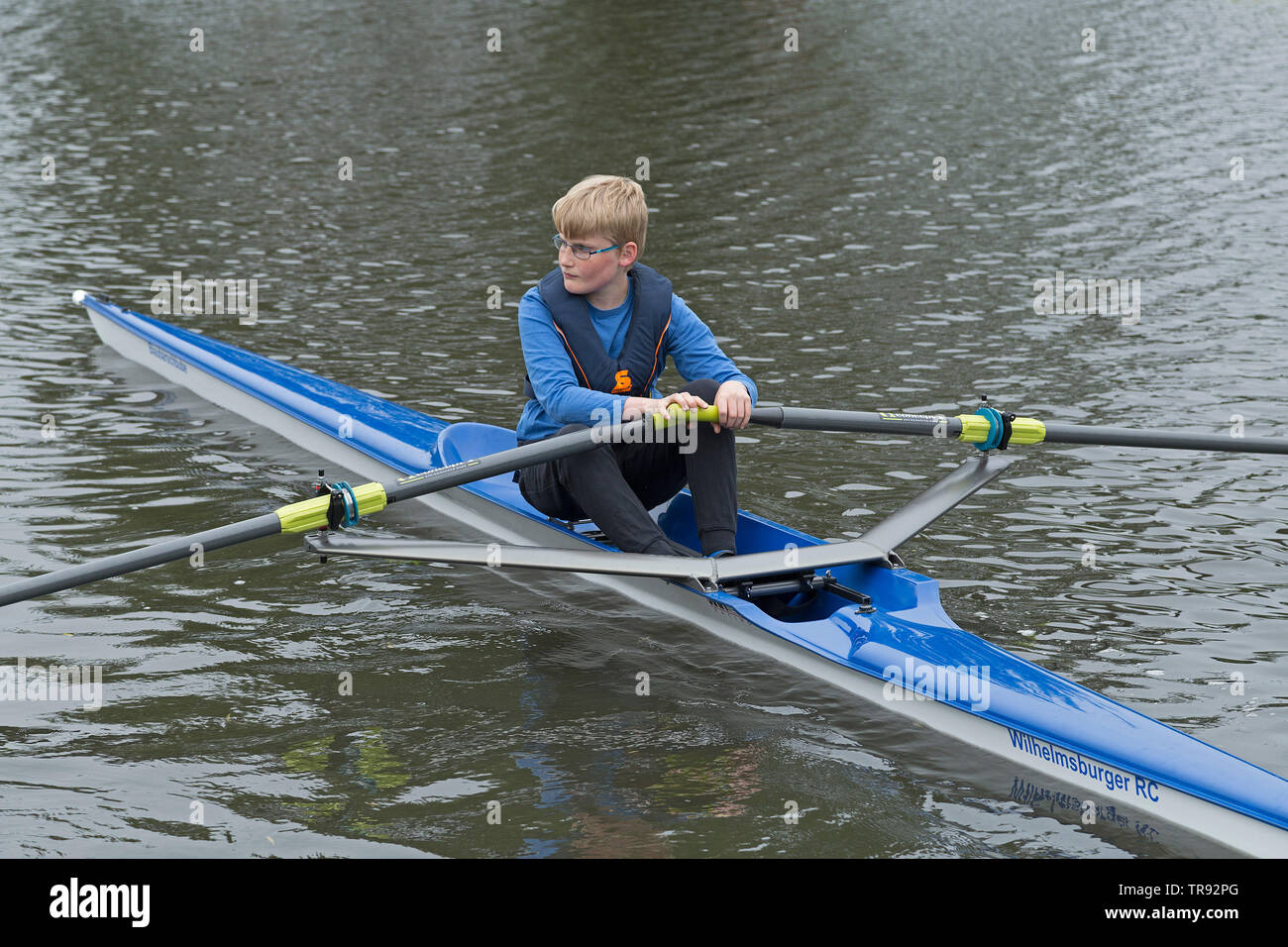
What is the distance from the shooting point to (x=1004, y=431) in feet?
18.8

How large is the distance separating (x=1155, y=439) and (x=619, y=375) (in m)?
2.20

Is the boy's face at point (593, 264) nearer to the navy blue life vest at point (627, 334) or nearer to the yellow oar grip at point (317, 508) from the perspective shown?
the navy blue life vest at point (627, 334)

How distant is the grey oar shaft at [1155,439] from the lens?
222 inches

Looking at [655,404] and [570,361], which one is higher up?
[570,361]

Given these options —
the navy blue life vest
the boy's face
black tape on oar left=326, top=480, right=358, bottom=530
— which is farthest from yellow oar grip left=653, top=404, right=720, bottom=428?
black tape on oar left=326, top=480, right=358, bottom=530

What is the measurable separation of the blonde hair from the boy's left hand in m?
0.70

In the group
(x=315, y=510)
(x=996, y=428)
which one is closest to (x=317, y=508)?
(x=315, y=510)

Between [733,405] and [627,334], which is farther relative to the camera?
[627,334]

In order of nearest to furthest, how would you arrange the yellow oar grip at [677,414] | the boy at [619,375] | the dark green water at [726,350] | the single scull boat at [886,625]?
the single scull boat at [886,625] < the dark green water at [726,350] < the yellow oar grip at [677,414] < the boy at [619,375]

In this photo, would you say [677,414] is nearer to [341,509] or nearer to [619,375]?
[619,375]

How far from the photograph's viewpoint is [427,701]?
5102mm

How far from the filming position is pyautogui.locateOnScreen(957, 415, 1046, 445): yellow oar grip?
568 centimetres

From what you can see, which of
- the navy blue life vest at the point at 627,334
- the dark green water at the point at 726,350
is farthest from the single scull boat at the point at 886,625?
the navy blue life vest at the point at 627,334
